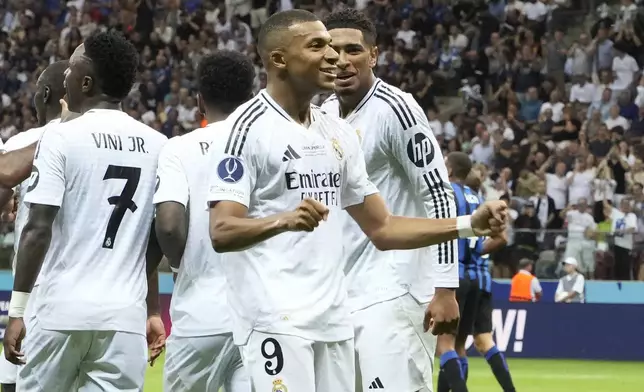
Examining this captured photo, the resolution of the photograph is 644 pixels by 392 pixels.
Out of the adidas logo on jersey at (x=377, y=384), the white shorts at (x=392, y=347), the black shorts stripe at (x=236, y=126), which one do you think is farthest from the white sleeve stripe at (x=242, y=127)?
the adidas logo on jersey at (x=377, y=384)

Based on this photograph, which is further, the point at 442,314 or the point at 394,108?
the point at 394,108

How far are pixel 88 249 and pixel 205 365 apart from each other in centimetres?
92

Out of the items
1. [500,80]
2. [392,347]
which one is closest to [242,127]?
[392,347]

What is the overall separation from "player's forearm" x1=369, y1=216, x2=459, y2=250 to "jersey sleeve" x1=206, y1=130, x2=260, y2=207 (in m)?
0.73

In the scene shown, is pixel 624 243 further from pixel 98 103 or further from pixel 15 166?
pixel 98 103

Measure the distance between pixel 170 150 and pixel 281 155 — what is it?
1269mm

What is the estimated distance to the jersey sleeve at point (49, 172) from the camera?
19.1ft

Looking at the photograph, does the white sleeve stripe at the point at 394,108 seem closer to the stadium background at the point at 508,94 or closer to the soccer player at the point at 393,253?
the soccer player at the point at 393,253

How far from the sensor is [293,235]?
521cm

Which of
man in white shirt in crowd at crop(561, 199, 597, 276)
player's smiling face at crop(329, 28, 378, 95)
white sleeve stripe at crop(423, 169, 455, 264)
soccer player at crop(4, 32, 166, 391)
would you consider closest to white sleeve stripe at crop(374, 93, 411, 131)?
player's smiling face at crop(329, 28, 378, 95)

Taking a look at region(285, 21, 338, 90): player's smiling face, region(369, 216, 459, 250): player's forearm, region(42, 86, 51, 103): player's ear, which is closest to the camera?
region(285, 21, 338, 90): player's smiling face

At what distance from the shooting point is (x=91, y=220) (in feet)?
19.6

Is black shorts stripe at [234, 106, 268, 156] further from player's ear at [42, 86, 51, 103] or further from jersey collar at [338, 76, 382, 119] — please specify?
player's ear at [42, 86, 51, 103]

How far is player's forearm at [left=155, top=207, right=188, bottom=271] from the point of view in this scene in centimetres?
618
